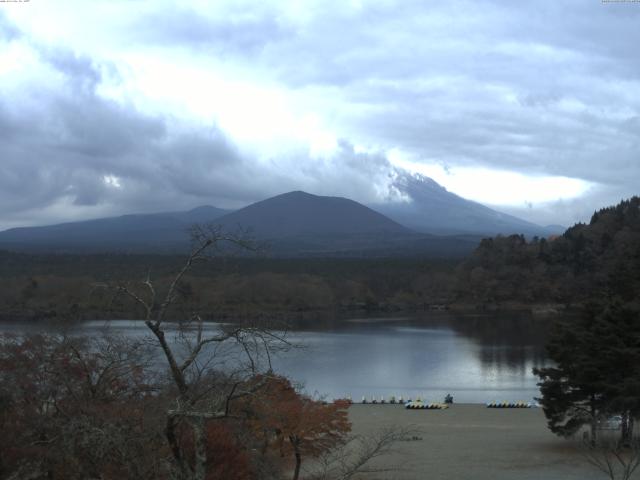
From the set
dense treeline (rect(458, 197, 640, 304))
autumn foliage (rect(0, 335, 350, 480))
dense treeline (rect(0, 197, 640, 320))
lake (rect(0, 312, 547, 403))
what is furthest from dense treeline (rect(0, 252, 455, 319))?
autumn foliage (rect(0, 335, 350, 480))

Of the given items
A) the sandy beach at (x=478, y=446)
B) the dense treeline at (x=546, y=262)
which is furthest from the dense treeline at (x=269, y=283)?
the sandy beach at (x=478, y=446)

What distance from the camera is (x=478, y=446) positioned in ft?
46.8

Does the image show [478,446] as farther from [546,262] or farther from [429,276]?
[429,276]

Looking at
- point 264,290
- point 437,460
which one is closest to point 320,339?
point 264,290

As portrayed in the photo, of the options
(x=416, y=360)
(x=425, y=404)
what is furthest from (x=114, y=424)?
(x=416, y=360)

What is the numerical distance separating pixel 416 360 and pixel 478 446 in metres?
16.0

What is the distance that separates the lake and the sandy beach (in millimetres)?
2510

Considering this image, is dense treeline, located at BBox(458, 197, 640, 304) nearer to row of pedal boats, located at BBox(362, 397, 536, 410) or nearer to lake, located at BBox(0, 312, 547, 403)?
lake, located at BBox(0, 312, 547, 403)

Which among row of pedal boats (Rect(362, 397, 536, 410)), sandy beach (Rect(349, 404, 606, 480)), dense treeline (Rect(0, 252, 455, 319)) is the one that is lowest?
row of pedal boats (Rect(362, 397, 536, 410))

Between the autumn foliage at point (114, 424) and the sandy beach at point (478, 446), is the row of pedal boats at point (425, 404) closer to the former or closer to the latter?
the sandy beach at point (478, 446)

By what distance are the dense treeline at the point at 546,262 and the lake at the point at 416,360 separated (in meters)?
16.6

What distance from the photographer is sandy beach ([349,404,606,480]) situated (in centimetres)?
Answer: 1170

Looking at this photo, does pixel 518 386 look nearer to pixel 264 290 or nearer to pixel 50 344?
pixel 50 344

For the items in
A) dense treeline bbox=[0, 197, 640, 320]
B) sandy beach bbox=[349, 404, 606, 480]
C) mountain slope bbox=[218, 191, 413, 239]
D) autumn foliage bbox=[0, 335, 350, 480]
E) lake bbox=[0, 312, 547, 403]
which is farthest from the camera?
mountain slope bbox=[218, 191, 413, 239]
